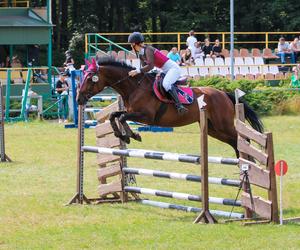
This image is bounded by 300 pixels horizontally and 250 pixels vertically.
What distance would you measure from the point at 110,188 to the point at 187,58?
2346 cm

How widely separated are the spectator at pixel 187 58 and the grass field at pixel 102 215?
51.0ft

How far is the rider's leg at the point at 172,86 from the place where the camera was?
14031 mm

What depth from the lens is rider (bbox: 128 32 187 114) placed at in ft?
44.1

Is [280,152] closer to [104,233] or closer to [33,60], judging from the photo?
[104,233]

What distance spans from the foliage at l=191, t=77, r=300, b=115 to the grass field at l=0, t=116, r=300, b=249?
877 centimetres

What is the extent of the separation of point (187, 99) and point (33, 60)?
83.0 feet

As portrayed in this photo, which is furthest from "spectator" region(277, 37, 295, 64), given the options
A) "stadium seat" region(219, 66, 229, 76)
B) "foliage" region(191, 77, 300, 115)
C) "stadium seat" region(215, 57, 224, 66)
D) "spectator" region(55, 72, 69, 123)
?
"spectator" region(55, 72, 69, 123)

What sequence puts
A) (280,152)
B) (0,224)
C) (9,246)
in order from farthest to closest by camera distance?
1. (280,152)
2. (0,224)
3. (9,246)

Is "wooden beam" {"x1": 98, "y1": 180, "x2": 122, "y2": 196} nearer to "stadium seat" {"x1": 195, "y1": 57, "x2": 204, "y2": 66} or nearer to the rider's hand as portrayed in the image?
the rider's hand

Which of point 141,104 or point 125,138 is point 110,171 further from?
point 141,104

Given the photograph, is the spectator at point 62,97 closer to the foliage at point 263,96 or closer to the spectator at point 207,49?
the foliage at point 263,96

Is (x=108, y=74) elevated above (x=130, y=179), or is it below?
above

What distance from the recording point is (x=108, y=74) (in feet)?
45.5

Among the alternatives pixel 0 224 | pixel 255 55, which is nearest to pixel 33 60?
pixel 255 55
